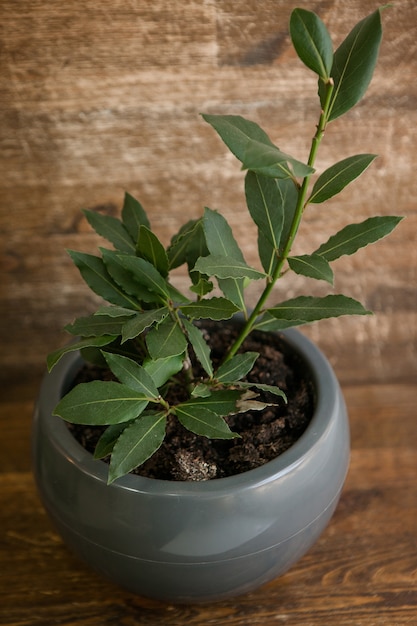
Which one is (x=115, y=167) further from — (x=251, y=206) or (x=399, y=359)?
(x=399, y=359)

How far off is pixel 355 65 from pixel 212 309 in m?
0.26

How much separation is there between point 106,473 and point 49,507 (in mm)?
103

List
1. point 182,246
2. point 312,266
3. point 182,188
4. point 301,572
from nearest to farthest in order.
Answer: point 312,266 < point 182,246 < point 301,572 < point 182,188

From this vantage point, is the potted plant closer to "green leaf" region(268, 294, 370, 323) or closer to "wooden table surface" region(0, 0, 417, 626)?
"green leaf" region(268, 294, 370, 323)

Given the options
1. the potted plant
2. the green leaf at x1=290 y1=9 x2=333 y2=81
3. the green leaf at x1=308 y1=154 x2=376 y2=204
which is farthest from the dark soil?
the green leaf at x1=290 y1=9 x2=333 y2=81

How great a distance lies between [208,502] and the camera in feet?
2.30

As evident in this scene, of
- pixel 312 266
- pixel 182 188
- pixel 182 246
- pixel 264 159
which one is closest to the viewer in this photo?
pixel 264 159

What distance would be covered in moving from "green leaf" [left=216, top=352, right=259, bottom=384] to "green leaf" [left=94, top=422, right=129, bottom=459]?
0.35 feet

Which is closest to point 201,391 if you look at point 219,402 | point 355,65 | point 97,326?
point 219,402

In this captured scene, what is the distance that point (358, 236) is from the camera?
Result: 72 cm

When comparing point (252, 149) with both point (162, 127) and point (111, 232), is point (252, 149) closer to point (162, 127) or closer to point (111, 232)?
point (111, 232)

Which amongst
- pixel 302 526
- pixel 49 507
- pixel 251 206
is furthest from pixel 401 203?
pixel 49 507

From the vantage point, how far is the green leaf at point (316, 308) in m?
0.72

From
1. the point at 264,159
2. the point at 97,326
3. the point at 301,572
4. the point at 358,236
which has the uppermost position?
the point at 264,159
